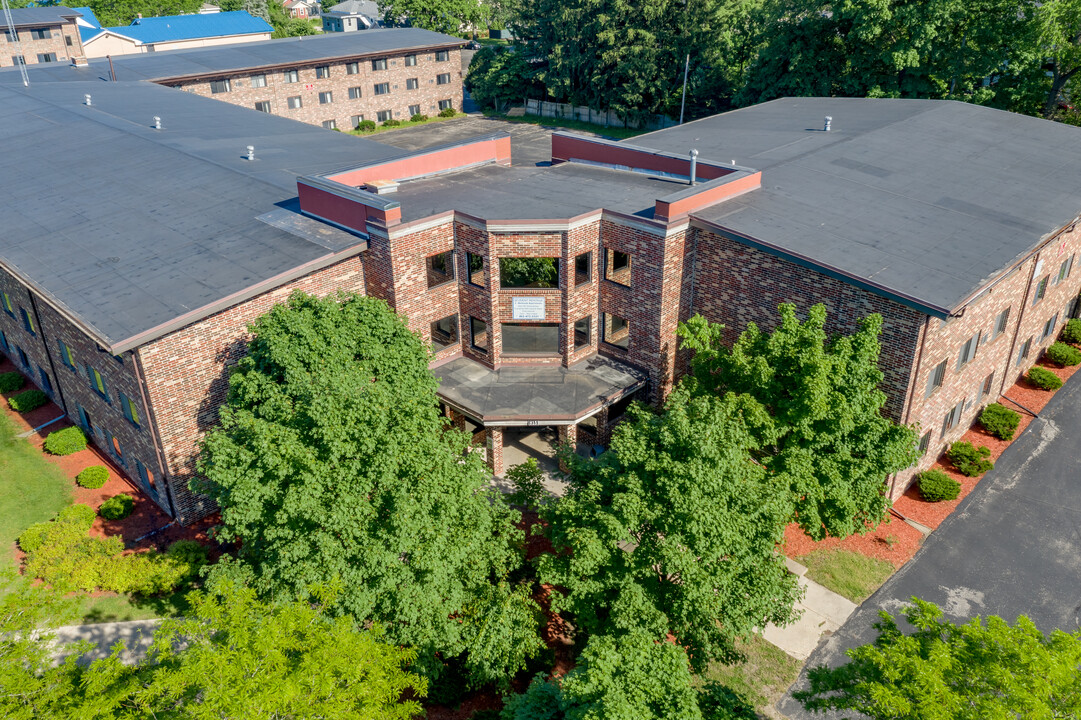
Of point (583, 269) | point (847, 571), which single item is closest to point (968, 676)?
point (847, 571)

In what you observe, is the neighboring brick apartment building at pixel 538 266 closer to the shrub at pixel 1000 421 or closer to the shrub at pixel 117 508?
the shrub at pixel 1000 421

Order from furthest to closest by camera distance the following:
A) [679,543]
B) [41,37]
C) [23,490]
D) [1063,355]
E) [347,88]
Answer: [41,37] < [347,88] < [1063,355] < [23,490] < [679,543]

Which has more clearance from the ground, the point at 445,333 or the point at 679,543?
the point at 679,543

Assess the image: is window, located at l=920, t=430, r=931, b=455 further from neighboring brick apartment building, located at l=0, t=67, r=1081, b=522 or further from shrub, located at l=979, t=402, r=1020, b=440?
shrub, located at l=979, t=402, r=1020, b=440

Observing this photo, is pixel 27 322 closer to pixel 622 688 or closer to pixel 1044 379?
pixel 622 688

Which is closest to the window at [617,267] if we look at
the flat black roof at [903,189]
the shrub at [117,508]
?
the flat black roof at [903,189]

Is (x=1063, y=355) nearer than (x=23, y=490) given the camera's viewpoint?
No
